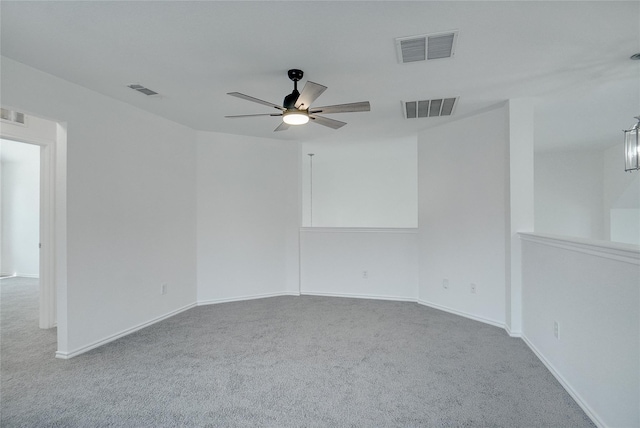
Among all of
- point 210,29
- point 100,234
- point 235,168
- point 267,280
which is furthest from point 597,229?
point 100,234

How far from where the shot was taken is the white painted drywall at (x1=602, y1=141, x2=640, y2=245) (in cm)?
564

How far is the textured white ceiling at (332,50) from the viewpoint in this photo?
195 cm

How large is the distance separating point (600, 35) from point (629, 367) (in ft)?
6.89

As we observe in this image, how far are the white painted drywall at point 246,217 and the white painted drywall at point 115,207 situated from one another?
294 millimetres

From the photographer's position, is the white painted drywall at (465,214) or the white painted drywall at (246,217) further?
the white painted drywall at (246,217)

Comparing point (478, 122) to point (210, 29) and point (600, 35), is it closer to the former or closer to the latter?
point (600, 35)

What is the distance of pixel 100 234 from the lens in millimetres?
3262

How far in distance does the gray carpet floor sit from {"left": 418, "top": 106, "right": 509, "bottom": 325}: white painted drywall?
1.45 ft

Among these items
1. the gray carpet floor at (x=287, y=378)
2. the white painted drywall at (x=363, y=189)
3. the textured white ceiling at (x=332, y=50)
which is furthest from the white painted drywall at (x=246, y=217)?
the white painted drywall at (x=363, y=189)

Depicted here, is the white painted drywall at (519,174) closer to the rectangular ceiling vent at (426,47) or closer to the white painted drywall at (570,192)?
the rectangular ceiling vent at (426,47)

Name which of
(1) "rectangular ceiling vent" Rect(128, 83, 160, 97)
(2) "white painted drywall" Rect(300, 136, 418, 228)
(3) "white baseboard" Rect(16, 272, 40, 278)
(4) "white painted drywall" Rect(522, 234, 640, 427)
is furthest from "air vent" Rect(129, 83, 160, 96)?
(3) "white baseboard" Rect(16, 272, 40, 278)

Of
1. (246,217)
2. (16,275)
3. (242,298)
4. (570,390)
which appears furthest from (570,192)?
(16,275)

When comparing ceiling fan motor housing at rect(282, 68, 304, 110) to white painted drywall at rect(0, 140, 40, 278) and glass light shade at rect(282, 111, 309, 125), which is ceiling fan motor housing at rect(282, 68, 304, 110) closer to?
glass light shade at rect(282, 111, 309, 125)

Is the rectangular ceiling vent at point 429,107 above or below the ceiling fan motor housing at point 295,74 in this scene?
above
